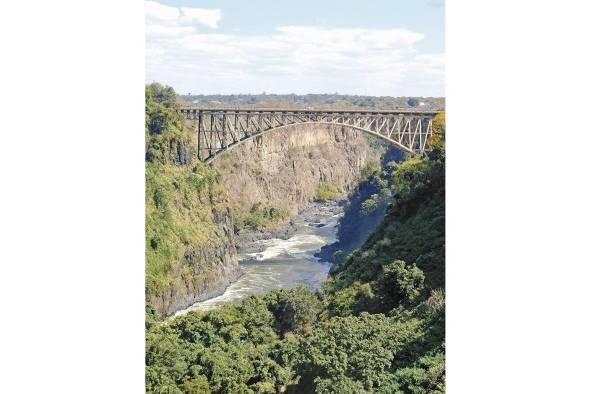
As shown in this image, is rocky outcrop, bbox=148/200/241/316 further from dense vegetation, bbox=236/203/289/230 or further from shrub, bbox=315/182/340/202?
shrub, bbox=315/182/340/202

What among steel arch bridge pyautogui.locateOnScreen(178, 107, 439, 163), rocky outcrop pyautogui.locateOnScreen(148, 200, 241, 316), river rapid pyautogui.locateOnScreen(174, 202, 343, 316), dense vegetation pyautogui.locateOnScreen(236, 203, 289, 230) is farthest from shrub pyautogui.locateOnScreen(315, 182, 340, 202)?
steel arch bridge pyautogui.locateOnScreen(178, 107, 439, 163)

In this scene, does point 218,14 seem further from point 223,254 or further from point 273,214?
point 273,214

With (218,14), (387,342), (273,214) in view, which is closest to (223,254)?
(273,214)

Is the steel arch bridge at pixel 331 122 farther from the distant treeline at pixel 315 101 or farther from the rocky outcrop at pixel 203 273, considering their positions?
the distant treeline at pixel 315 101

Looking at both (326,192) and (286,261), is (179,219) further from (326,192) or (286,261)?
(326,192)

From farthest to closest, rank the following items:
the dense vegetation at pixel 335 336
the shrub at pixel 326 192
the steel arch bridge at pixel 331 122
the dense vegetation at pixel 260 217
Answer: the shrub at pixel 326 192
the dense vegetation at pixel 260 217
the steel arch bridge at pixel 331 122
the dense vegetation at pixel 335 336

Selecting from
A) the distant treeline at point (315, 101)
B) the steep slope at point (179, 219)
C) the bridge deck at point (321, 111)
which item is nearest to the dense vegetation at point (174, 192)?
the steep slope at point (179, 219)
